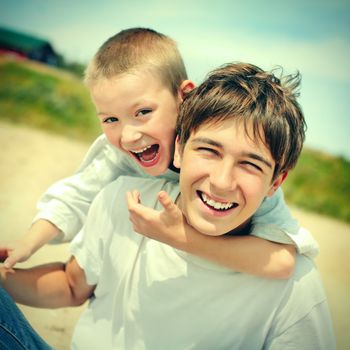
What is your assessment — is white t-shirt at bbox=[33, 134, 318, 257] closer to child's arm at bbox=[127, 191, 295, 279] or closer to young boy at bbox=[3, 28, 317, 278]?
young boy at bbox=[3, 28, 317, 278]

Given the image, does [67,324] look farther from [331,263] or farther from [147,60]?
[331,263]

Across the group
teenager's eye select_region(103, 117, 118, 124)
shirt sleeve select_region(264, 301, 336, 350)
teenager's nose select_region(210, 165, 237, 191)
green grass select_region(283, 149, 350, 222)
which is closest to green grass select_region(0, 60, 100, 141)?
green grass select_region(283, 149, 350, 222)

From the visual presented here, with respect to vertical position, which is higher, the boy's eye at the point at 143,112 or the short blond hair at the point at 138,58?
the short blond hair at the point at 138,58

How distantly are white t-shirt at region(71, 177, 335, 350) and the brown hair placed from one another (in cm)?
40

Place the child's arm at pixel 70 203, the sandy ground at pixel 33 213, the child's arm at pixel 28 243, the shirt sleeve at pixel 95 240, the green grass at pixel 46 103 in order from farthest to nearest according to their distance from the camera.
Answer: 1. the green grass at pixel 46 103
2. the sandy ground at pixel 33 213
3. the child's arm at pixel 70 203
4. the child's arm at pixel 28 243
5. the shirt sleeve at pixel 95 240

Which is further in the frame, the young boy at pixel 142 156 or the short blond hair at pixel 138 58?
the short blond hair at pixel 138 58

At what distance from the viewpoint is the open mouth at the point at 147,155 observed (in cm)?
205

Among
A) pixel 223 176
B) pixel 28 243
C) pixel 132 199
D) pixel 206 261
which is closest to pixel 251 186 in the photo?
pixel 223 176

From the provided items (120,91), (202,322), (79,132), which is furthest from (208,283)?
(79,132)

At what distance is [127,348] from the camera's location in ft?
5.81

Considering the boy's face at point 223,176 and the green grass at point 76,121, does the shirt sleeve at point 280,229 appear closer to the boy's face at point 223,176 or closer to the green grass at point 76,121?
the boy's face at point 223,176

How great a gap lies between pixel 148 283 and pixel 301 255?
64cm

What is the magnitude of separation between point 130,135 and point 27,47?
15.1m

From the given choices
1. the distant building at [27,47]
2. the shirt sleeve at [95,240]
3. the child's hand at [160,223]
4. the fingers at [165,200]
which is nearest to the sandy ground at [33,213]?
the shirt sleeve at [95,240]
